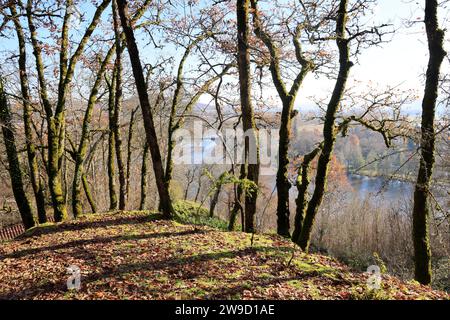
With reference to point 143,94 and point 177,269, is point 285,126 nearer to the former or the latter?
point 143,94

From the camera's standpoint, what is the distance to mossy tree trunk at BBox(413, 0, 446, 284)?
22.6 ft

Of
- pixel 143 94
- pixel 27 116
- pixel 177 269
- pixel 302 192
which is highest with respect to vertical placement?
pixel 143 94

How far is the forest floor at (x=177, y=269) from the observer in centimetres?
473

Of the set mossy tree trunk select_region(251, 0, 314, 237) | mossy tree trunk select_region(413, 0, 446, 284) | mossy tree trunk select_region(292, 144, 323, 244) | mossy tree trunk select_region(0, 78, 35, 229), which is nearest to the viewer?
mossy tree trunk select_region(413, 0, 446, 284)

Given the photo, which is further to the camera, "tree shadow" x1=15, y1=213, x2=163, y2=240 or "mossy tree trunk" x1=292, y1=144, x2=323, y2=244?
"mossy tree trunk" x1=292, y1=144, x2=323, y2=244

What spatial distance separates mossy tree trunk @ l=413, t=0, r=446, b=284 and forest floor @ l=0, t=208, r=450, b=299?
7.01 ft

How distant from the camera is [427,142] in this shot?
6.68 meters

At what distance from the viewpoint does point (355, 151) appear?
123ft

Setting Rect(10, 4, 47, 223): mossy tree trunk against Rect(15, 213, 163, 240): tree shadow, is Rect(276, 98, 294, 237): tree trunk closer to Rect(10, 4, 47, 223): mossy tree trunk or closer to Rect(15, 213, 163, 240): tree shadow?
Rect(15, 213, 163, 240): tree shadow

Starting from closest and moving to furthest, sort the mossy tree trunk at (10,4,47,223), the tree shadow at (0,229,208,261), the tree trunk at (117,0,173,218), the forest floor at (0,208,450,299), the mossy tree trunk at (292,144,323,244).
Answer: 1. the forest floor at (0,208,450,299)
2. the tree shadow at (0,229,208,261)
3. the tree trunk at (117,0,173,218)
4. the mossy tree trunk at (292,144,323,244)
5. the mossy tree trunk at (10,4,47,223)

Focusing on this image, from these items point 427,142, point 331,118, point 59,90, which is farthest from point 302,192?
point 59,90

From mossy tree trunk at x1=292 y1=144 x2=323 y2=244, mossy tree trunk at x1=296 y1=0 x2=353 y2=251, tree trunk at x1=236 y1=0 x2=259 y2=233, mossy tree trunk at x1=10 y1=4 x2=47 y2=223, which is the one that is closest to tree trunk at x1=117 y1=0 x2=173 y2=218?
tree trunk at x1=236 y1=0 x2=259 y2=233

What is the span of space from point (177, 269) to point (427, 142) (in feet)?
17.0
